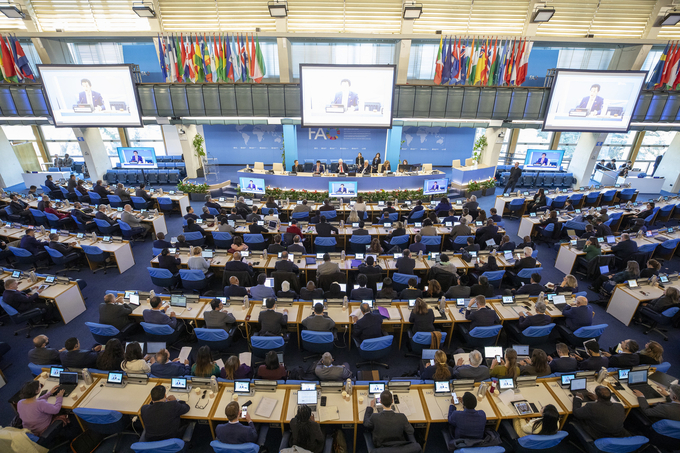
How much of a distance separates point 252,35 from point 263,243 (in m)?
11.4

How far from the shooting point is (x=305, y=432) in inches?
153

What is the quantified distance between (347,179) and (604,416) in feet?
39.7

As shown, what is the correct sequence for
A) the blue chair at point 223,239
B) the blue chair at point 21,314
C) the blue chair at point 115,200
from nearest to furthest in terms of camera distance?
the blue chair at point 21,314, the blue chair at point 223,239, the blue chair at point 115,200

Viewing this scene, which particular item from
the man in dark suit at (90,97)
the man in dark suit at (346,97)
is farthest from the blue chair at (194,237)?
the man in dark suit at (90,97)

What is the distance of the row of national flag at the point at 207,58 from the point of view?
14.6 metres

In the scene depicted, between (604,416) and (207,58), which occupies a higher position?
(207,58)

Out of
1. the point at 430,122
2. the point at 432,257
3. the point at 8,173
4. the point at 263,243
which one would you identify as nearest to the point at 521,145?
the point at 430,122

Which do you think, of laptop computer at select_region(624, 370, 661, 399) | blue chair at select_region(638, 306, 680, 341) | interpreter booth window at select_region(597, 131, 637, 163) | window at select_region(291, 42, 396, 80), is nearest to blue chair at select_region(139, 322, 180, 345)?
laptop computer at select_region(624, 370, 661, 399)

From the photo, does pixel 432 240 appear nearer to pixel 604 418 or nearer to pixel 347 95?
pixel 604 418

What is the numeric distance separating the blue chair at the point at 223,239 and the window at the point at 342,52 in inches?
493

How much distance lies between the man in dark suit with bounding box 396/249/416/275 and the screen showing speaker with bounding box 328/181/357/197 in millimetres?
6387

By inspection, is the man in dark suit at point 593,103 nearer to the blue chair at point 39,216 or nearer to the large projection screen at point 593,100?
the large projection screen at point 593,100

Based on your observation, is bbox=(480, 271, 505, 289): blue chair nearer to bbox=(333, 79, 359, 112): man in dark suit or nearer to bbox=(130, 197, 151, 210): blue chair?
bbox=(333, 79, 359, 112): man in dark suit

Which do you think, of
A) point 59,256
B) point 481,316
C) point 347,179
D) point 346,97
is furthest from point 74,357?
point 346,97
